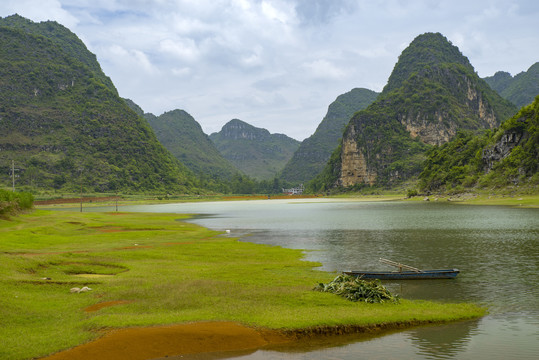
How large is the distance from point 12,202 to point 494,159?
16258 cm

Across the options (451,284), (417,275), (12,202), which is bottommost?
(451,284)

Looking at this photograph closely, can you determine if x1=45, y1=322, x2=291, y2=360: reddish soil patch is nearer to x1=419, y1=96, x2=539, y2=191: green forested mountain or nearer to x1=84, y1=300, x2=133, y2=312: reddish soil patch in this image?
x1=84, y1=300, x2=133, y2=312: reddish soil patch

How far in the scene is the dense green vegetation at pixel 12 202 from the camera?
53669mm

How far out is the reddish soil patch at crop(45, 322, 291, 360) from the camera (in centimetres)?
1354

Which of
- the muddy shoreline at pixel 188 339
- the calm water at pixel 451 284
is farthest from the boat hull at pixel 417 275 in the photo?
the muddy shoreline at pixel 188 339

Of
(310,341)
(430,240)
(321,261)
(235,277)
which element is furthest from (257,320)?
(430,240)

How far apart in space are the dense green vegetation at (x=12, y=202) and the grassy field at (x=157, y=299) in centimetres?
2414

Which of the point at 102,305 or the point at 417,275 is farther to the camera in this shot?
the point at 417,275

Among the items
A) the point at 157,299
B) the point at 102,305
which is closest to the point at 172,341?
the point at 157,299

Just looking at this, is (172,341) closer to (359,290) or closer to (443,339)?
(359,290)

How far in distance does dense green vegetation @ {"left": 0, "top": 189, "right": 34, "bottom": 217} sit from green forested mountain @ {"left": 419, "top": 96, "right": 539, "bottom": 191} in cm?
14128

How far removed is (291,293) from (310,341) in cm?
589

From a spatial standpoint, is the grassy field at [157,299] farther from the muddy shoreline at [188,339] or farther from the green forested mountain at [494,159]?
the green forested mountain at [494,159]

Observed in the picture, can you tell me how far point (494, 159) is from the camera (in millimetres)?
151375
